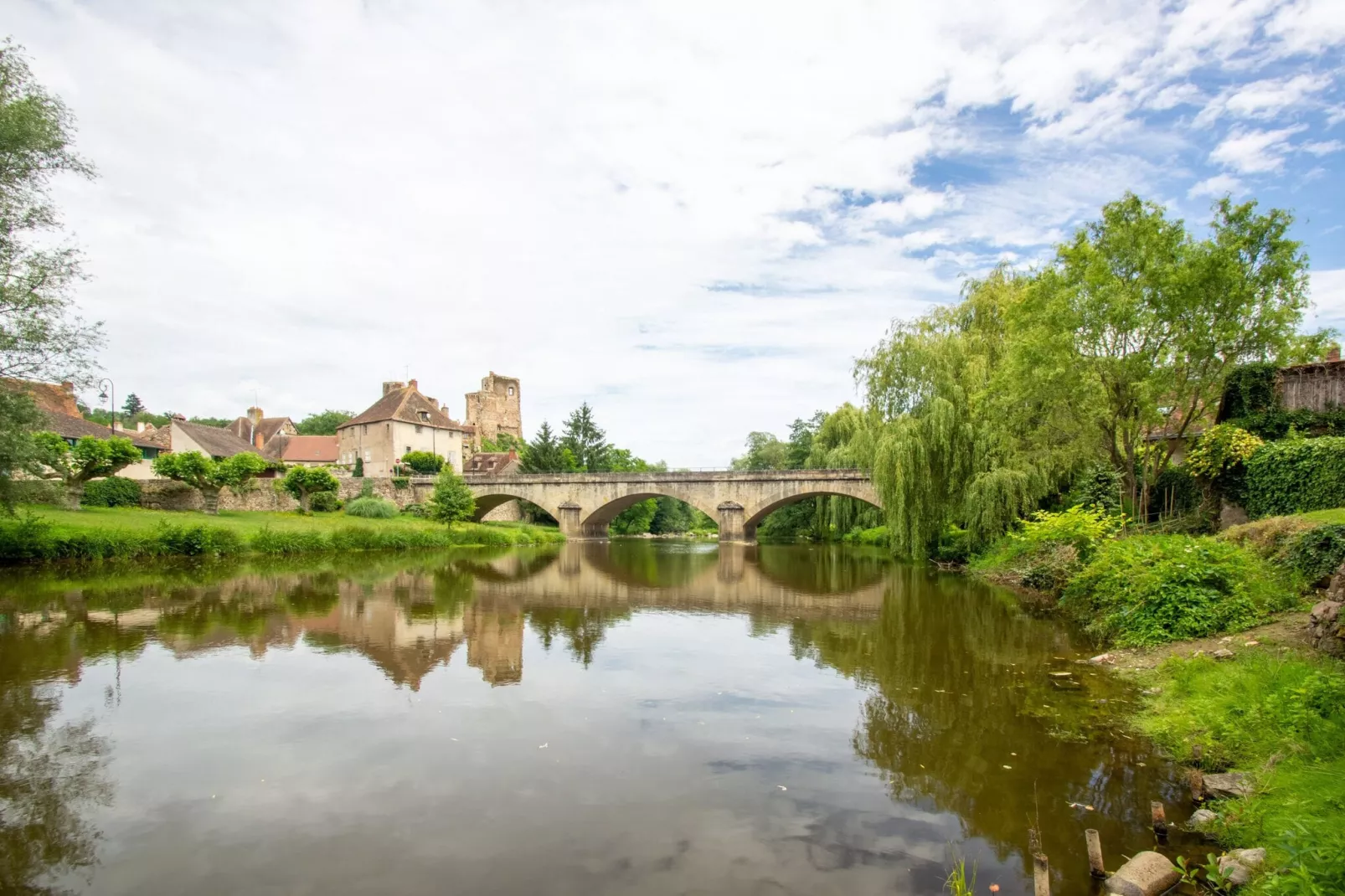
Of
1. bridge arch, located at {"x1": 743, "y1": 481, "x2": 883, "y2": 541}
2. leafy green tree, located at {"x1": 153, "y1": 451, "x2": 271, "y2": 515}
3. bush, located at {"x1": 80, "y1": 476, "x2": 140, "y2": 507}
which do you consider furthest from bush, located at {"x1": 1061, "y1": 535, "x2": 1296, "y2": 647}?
bush, located at {"x1": 80, "y1": 476, "x2": 140, "y2": 507}

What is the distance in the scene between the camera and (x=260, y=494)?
121 feet

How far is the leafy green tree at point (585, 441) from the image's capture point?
204 feet

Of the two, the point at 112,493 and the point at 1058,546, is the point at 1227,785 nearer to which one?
the point at 1058,546

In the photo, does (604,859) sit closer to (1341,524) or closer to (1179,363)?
(1341,524)

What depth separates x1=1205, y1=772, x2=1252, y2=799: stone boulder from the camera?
6121 millimetres

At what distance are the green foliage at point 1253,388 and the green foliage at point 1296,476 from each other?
236 cm

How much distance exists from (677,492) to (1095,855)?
37.0 metres

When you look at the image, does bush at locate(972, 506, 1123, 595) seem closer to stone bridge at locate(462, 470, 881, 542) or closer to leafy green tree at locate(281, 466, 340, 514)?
stone bridge at locate(462, 470, 881, 542)

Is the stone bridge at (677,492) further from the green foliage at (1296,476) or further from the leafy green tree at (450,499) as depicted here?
the green foliage at (1296,476)

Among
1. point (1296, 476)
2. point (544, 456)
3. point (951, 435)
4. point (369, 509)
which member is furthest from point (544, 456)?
point (1296, 476)

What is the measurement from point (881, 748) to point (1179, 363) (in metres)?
14.1

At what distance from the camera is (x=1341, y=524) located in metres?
10.3

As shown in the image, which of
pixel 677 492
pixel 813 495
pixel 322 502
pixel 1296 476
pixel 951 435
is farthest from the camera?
pixel 677 492

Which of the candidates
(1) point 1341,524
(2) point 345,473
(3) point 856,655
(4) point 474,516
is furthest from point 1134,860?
(2) point 345,473
